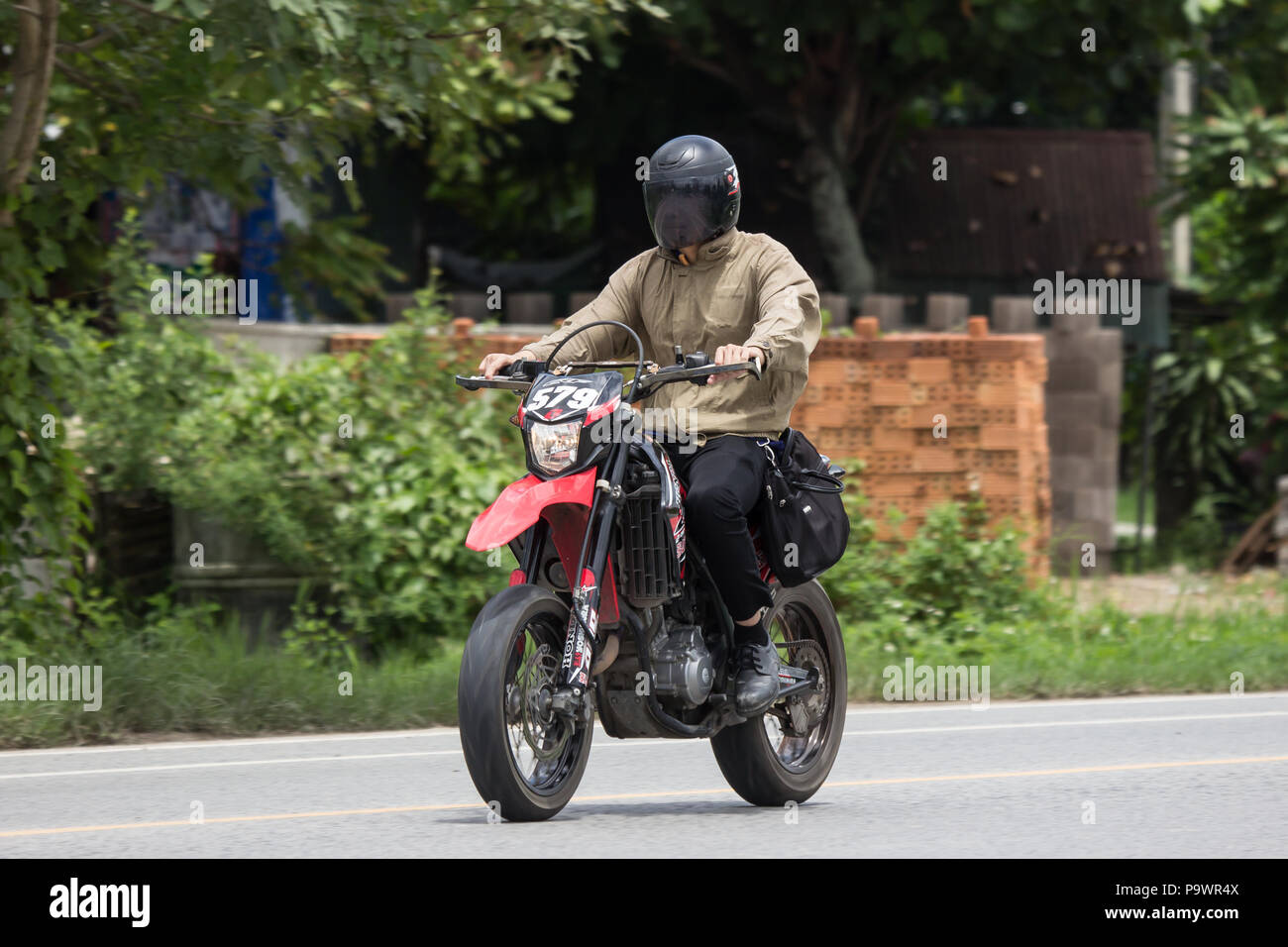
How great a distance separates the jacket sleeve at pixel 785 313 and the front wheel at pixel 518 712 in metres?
1.07

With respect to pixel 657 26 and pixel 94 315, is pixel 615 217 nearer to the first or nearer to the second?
pixel 657 26

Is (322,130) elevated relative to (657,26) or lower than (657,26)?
lower

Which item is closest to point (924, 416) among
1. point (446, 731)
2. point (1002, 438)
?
point (1002, 438)

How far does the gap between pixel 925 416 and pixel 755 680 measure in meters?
5.99

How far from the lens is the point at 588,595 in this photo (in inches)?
236

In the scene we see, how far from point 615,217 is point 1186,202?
591cm

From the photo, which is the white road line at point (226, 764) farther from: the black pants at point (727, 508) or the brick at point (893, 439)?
the brick at point (893, 439)

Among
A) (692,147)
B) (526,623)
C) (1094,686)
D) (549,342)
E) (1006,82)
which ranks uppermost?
(1006,82)

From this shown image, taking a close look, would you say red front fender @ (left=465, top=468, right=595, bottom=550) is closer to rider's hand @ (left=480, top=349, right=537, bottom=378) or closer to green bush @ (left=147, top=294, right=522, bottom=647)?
rider's hand @ (left=480, top=349, right=537, bottom=378)

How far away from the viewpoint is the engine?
6.26 metres

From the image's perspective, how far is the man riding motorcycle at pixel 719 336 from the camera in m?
6.35

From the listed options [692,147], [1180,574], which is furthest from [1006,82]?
[692,147]

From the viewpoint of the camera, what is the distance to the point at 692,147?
6465mm
